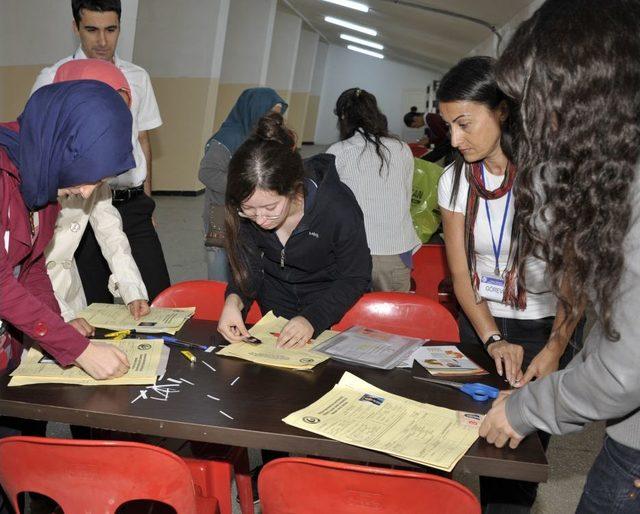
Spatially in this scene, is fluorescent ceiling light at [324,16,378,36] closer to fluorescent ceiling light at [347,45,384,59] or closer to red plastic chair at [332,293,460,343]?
fluorescent ceiling light at [347,45,384,59]

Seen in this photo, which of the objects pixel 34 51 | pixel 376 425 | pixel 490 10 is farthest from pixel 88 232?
pixel 490 10

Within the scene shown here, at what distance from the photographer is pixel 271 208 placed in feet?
6.58

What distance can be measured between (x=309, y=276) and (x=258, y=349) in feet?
1.36

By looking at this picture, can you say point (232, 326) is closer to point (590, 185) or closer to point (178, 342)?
point (178, 342)

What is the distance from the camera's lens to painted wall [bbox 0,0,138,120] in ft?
17.9

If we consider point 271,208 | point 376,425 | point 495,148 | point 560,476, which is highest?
point 495,148

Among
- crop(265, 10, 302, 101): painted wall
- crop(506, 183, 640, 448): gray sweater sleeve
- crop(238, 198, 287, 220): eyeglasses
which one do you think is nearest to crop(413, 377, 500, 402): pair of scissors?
crop(506, 183, 640, 448): gray sweater sleeve

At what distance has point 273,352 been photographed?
181 centimetres

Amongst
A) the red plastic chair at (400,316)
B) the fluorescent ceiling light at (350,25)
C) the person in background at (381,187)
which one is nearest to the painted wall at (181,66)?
the person in background at (381,187)

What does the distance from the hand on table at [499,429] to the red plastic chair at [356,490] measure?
181 millimetres

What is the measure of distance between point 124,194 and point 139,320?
973 mm

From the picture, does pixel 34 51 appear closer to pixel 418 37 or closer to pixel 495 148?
pixel 495 148

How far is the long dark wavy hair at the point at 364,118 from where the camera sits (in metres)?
3.07

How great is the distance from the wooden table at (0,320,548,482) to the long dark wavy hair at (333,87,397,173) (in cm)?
155
